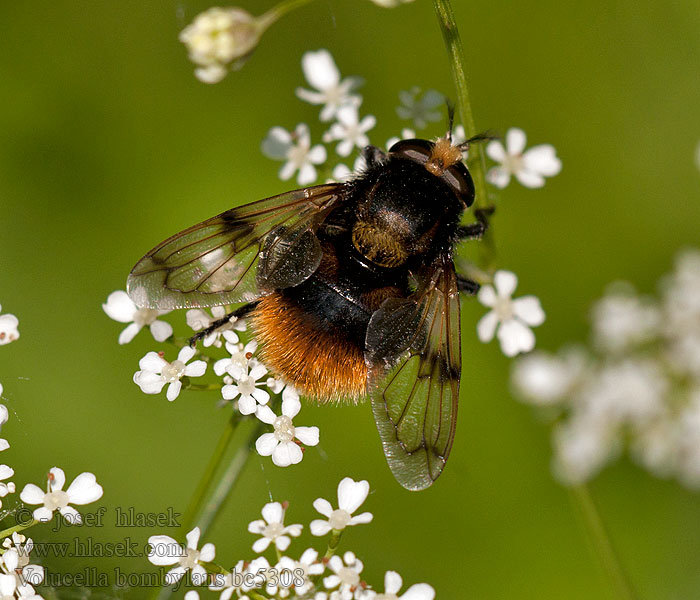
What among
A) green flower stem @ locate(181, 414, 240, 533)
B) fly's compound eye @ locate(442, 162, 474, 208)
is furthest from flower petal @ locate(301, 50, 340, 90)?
green flower stem @ locate(181, 414, 240, 533)

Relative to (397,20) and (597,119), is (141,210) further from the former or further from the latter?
(597,119)

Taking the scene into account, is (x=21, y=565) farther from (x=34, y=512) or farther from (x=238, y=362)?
(x=238, y=362)

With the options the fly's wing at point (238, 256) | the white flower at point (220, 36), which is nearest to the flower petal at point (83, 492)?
the fly's wing at point (238, 256)

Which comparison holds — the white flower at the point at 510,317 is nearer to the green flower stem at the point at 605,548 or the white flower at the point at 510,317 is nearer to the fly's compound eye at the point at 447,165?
the fly's compound eye at the point at 447,165

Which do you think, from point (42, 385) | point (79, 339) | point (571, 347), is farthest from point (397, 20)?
point (42, 385)

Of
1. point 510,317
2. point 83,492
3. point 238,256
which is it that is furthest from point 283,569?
point 510,317

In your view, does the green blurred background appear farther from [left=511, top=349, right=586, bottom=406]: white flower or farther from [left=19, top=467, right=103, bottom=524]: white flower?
[left=19, top=467, right=103, bottom=524]: white flower

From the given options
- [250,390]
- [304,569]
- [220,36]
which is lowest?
[304,569]
